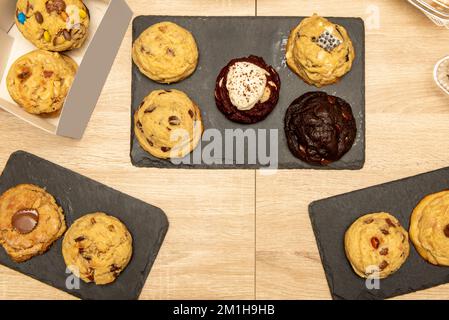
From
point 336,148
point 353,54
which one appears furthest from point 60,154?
point 353,54

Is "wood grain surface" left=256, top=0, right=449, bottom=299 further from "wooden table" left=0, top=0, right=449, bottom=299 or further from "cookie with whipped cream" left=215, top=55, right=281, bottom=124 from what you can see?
"cookie with whipped cream" left=215, top=55, right=281, bottom=124

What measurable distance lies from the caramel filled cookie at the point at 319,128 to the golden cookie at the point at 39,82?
706mm

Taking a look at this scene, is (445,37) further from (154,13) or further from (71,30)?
(71,30)

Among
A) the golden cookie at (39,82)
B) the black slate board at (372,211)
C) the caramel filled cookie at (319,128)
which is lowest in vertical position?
the black slate board at (372,211)

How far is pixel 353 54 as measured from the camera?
1.75 metres

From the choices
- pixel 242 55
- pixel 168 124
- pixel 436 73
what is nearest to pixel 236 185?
pixel 168 124

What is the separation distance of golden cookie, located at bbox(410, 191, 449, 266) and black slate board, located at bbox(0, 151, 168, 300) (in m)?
0.79

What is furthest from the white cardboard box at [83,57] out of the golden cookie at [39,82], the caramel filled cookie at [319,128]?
the caramel filled cookie at [319,128]

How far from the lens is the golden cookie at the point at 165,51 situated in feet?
5.52

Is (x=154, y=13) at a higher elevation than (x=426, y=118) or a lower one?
higher

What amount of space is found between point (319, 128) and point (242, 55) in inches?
13.6

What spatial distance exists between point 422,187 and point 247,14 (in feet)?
2.59

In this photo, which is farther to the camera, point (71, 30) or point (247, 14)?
point (247, 14)

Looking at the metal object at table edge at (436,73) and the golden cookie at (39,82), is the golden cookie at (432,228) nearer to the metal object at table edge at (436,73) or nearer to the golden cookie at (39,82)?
the metal object at table edge at (436,73)
